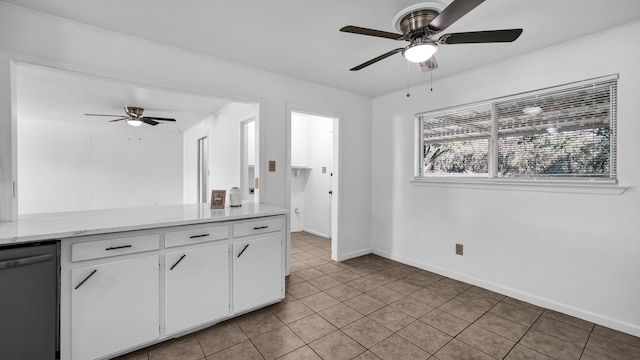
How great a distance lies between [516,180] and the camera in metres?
2.60

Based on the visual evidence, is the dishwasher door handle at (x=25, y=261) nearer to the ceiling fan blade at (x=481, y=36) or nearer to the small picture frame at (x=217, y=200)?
the small picture frame at (x=217, y=200)

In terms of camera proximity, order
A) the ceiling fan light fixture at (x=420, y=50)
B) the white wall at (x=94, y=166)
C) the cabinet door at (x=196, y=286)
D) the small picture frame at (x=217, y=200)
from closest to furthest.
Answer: the ceiling fan light fixture at (x=420, y=50) → the cabinet door at (x=196, y=286) → the small picture frame at (x=217, y=200) → the white wall at (x=94, y=166)

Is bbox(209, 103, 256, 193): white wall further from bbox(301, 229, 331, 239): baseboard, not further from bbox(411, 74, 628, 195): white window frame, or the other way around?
bbox(411, 74, 628, 195): white window frame

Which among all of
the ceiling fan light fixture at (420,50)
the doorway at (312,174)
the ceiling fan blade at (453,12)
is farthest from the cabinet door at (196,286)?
the doorway at (312,174)

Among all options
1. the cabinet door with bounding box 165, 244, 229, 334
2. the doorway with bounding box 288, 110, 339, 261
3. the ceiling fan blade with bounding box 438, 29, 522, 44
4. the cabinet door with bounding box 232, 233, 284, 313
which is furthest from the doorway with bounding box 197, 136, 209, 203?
the ceiling fan blade with bounding box 438, 29, 522, 44

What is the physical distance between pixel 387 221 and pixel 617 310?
2.27m

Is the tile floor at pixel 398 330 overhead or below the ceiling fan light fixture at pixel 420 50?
below

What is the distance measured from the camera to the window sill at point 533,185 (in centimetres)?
213

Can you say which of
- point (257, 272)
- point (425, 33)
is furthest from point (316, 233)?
point (425, 33)

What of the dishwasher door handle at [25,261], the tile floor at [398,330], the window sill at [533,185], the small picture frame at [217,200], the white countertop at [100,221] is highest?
the window sill at [533,185]

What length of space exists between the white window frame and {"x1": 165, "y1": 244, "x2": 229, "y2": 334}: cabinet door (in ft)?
8.48

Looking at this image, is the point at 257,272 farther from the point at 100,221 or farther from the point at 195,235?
the point at 100,221

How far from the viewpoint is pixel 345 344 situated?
6.26 feet

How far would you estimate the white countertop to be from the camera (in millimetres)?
1485
